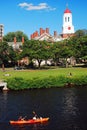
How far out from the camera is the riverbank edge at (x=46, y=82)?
10944 centimetres

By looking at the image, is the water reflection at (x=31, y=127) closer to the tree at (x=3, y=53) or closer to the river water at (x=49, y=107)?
the river water at (x=49, y=107)

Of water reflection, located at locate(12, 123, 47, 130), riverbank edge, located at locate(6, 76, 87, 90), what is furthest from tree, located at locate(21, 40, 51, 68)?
water reflection, located at locate(12, 123, 47, 130)

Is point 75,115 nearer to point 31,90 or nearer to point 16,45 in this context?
point 31,90

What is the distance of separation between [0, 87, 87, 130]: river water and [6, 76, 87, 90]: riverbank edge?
3.34m

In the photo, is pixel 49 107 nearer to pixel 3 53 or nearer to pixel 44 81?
pixel 44 81

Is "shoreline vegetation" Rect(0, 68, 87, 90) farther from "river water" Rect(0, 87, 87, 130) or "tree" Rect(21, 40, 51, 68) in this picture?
"tree" Rect(21, 40, 51, 68)

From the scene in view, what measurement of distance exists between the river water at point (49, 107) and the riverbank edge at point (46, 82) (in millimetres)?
3341

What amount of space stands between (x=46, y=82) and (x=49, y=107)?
30486mm

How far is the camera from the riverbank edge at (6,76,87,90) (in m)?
109

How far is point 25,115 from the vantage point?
2970 inches

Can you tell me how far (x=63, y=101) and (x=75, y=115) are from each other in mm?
16000

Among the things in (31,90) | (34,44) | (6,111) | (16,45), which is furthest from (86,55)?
(6,111)

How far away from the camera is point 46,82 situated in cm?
11344

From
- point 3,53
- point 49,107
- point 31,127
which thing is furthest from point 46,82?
point 3,53
